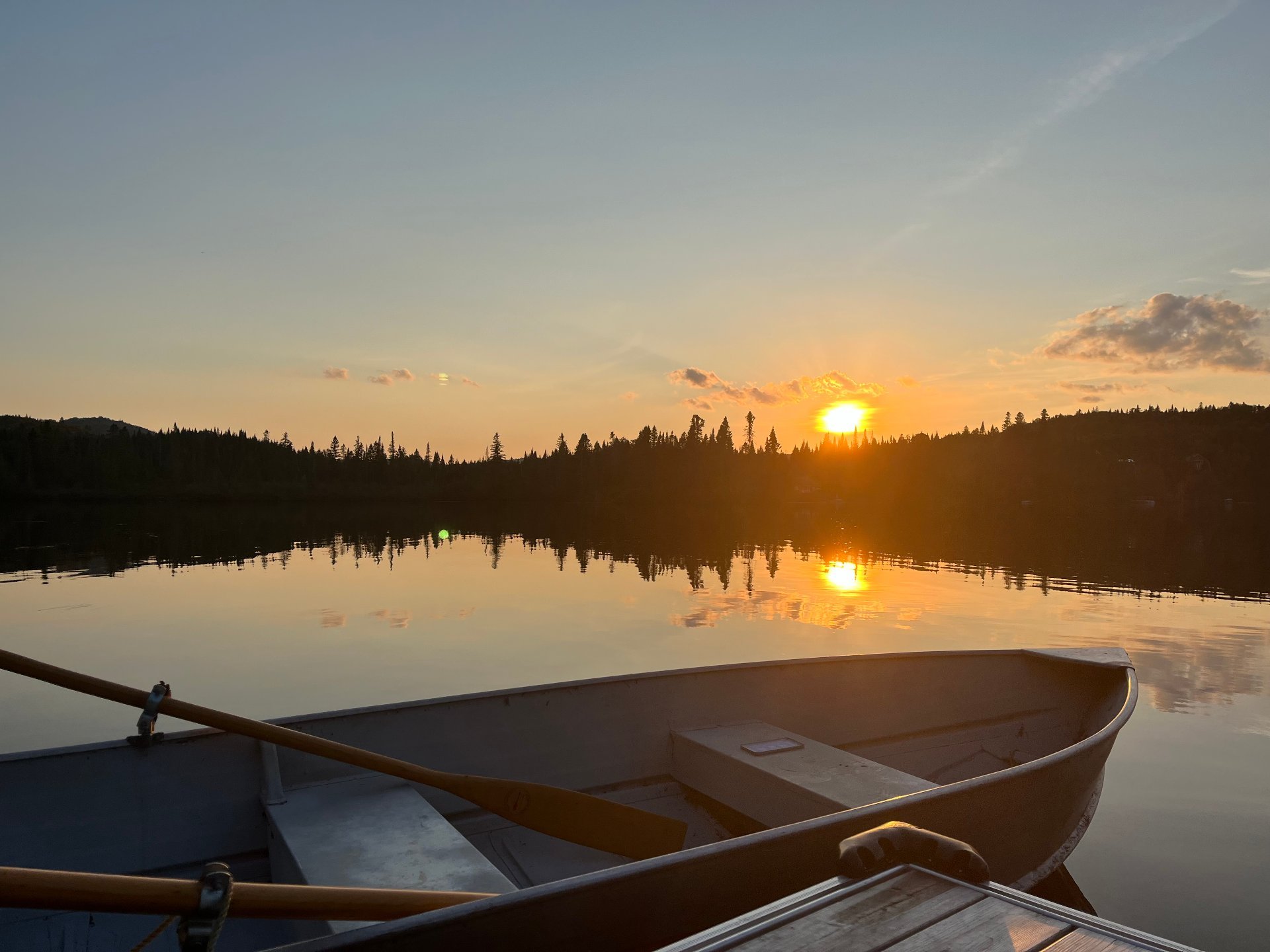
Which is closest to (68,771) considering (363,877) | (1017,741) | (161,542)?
(363,877)

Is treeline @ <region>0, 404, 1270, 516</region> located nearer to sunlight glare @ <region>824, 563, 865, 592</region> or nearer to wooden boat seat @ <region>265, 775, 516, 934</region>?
sunlight glare @ <region>824, 563, 865, 592</region>

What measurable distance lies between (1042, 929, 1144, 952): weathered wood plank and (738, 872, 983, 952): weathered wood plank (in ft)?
0.92

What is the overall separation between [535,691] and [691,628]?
1150 centimetres

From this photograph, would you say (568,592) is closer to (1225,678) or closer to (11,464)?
(1225,678)

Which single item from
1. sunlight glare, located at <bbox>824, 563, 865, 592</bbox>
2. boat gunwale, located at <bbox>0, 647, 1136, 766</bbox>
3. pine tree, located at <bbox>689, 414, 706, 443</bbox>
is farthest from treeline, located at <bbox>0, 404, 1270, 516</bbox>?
boat gunwale, located at <bbox>0, 647, 1136, 766</bbox>

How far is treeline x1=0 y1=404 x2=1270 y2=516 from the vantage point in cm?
11219

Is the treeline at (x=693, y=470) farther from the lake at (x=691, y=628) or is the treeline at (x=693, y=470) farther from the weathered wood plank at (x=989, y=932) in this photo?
the weathered wood plank at (x=989, y=932)

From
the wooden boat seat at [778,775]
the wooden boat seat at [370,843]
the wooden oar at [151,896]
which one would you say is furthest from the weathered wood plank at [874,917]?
the wooden boat seat at [778,775]

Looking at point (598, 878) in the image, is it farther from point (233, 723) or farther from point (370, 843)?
point (233, 723)

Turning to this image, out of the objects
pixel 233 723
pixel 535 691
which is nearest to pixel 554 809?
pixel 535 691

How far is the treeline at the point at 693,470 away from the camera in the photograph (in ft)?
368

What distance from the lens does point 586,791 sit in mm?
5840

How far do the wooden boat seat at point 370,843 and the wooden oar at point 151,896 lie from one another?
1.01 m

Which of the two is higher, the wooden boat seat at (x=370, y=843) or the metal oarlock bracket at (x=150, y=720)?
the metal oarlock bracket at (x=150, y=720)
